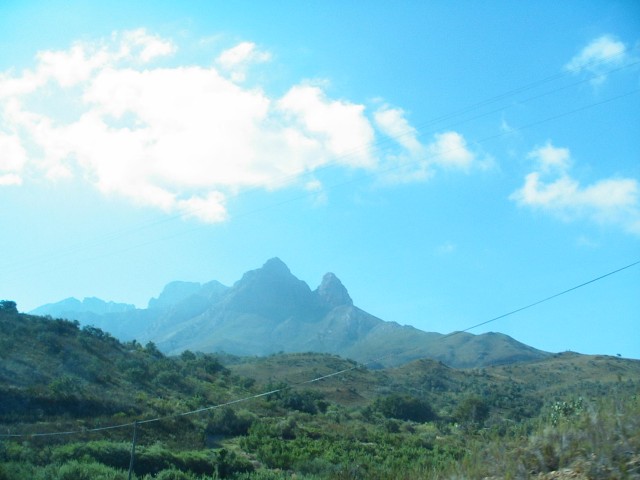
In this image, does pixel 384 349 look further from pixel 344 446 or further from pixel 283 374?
pixel 344 446

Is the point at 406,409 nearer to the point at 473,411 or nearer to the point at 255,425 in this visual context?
the point at 473,411

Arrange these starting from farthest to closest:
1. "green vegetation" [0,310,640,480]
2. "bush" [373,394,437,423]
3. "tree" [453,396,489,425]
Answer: "bush" [373,394,437,423], "tree" [453,396,489,425], "green vegetation" [0,310,640,480]

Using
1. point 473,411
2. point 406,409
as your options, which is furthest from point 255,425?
point 406,409

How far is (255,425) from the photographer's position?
3509 cm

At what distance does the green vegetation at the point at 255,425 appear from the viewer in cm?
944

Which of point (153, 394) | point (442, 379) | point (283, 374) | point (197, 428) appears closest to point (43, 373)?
point (153, 394)

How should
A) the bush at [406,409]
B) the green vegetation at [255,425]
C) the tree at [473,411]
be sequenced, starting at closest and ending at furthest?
the green vegetation at [255,425] → the tree at [473,411] → the bush at [406,409]

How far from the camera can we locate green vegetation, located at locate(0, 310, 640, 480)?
944 centimetres

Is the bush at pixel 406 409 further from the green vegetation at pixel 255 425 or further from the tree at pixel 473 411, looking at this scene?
the tree at pixel 473 411

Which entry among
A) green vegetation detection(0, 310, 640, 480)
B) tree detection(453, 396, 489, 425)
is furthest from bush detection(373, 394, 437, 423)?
tree detection(453, 396, 489, 425)

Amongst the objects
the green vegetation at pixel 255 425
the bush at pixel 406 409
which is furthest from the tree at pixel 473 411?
the bush at pixel 406 409

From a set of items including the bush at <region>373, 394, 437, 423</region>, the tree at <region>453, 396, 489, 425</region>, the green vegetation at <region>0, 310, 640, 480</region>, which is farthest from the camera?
the bush at <region>373, 394, 437, 423</region>

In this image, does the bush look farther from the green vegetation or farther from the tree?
the tree

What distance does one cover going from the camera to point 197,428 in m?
32.1
